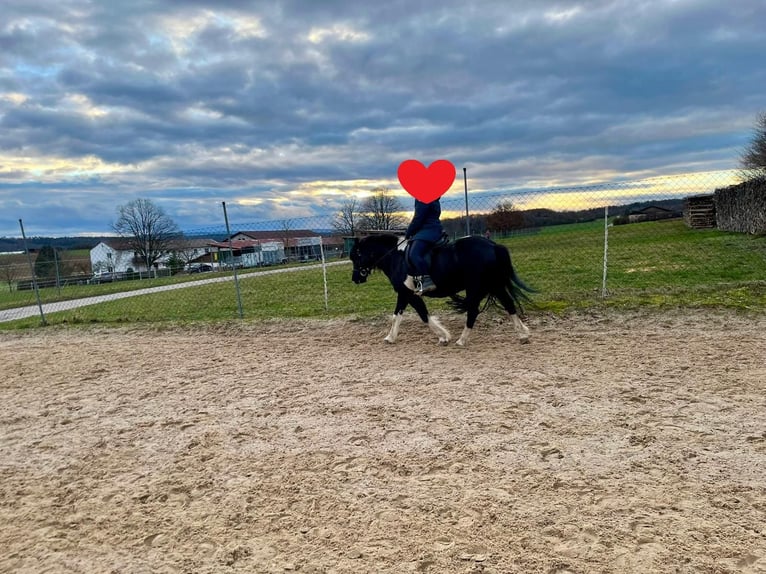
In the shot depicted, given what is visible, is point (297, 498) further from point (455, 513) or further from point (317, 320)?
point (317, 320)

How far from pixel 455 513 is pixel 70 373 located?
6.62 metres

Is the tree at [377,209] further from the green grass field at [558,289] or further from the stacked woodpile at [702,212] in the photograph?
the stacked woodpile at [702,212]

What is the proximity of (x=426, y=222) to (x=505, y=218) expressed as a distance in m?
4.51

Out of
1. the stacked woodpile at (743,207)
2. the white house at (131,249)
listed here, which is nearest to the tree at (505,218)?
the stacked woodpile at (743,207)

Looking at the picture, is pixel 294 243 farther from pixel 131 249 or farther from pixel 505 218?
Result: pixel 131 249

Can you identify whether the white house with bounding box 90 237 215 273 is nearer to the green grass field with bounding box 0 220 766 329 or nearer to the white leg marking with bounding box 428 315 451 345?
the green grass field with bounding box 0 220 766 329

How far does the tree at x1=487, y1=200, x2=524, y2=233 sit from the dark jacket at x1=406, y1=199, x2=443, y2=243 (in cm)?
312

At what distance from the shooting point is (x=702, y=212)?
2891cm

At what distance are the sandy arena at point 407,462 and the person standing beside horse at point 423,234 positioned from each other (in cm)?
127

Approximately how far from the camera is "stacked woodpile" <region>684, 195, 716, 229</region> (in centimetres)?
2864

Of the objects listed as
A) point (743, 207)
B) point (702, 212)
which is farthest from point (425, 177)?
point (702, 212)

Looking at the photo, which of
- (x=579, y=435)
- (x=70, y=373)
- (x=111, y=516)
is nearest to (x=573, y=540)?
(x=579, y=435)

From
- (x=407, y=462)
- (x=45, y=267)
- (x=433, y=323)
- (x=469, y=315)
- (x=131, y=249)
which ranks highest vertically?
(x=131, y=249)

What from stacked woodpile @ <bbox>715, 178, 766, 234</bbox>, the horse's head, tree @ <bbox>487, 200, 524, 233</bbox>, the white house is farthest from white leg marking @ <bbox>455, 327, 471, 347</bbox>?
the white house
